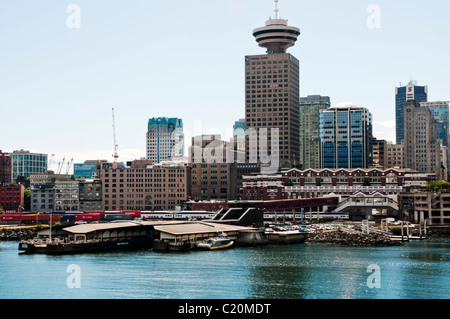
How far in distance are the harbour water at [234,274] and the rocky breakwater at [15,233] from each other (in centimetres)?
3922

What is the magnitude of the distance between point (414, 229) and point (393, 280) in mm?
79623

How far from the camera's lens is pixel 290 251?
382ft

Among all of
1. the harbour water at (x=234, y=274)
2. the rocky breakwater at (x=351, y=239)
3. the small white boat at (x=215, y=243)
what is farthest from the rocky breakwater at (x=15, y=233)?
the rocky breakwater at (x=351, y=239)

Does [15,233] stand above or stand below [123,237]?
below

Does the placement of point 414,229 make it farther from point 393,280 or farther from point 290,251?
point 393,280

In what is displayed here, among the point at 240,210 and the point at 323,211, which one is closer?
the point at 240,210

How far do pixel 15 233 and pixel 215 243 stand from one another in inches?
2615

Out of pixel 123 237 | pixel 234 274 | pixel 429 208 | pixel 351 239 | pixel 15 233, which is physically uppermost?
pixel 429 208

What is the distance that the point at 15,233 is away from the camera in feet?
525

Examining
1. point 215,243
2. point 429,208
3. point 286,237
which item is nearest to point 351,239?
point 286,237

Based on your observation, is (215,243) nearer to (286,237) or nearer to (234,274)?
(286,237)
